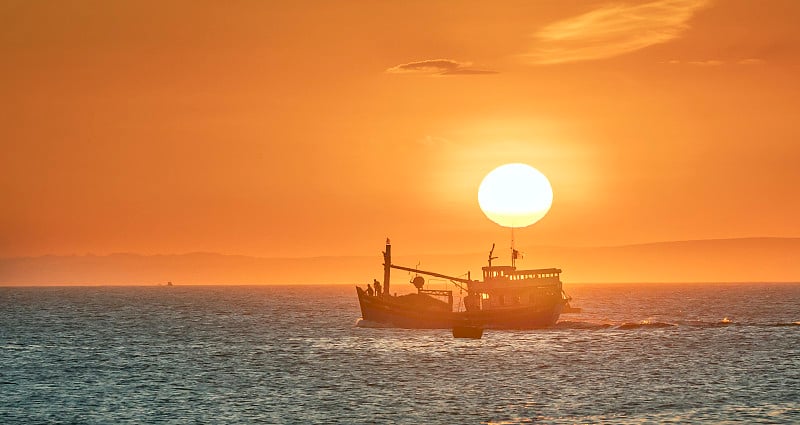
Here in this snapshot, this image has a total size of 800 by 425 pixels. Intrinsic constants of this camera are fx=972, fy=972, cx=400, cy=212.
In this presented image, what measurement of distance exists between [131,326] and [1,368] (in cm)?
7409

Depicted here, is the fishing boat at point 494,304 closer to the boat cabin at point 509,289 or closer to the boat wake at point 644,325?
the boat cabin at point 509,289

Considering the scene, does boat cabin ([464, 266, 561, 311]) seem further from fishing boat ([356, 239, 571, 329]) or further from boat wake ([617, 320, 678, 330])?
boat wake ([617, 320, 678, 330])

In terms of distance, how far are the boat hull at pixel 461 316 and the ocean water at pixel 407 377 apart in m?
1.99

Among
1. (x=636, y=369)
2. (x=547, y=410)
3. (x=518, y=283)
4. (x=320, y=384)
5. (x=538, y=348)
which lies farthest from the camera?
(x=518, y=283)

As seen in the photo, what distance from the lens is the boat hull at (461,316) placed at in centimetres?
12800

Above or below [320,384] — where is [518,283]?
above

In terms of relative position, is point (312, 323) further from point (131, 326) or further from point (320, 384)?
point (320, 384)

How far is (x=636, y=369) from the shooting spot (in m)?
86.2

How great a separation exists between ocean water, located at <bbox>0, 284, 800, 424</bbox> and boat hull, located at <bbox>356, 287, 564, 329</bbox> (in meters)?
1.99

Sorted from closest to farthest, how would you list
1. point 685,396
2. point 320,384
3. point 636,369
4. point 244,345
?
point 685,396 < point 320,384 < point 636,369 < point 244,345

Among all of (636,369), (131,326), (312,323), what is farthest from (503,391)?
(131,326)

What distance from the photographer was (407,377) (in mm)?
80938

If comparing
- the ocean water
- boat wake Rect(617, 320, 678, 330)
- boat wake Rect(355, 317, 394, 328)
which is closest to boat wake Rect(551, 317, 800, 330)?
boat wake Rect(617, 320, 678, 330)

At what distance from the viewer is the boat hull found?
12800 centimetres
